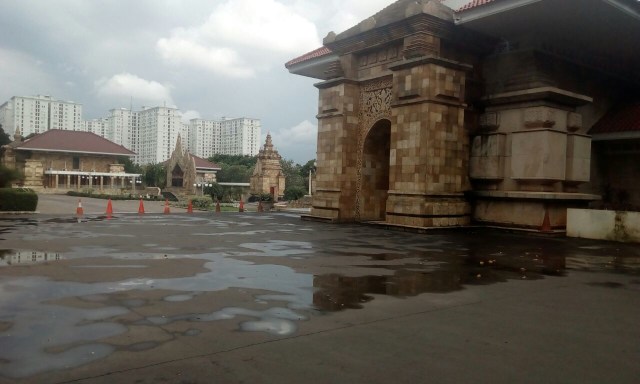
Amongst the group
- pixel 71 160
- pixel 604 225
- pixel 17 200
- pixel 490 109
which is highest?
pixel 490 109

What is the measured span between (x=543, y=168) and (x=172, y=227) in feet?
36.2

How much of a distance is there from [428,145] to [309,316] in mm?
10874

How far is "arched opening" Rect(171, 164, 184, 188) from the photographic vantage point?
54.8 metres

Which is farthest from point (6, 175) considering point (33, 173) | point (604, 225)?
point (33, 173)

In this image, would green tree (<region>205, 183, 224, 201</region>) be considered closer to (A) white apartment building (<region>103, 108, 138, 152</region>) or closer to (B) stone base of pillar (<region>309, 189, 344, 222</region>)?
(B) stone base of pillar (<region>309, 189, 344, 222</region>)

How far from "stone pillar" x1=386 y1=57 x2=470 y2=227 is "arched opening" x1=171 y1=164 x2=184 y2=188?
4266 centimetres

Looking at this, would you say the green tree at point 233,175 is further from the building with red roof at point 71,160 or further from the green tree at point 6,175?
the green tree at point 6,175

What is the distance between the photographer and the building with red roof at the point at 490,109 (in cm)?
1470

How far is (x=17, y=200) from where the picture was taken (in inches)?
793

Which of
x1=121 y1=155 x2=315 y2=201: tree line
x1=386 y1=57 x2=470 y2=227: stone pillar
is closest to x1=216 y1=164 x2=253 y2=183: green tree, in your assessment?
x1=121 y1=155 x2=315 y2=201: tree line

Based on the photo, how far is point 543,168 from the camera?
47.5ft

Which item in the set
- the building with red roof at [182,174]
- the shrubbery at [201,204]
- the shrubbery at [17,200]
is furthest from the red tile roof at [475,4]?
the building with red roof at [182,174]

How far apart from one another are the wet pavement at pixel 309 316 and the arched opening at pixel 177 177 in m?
46.1

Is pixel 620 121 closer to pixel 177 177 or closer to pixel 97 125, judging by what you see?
pixel 177 177
